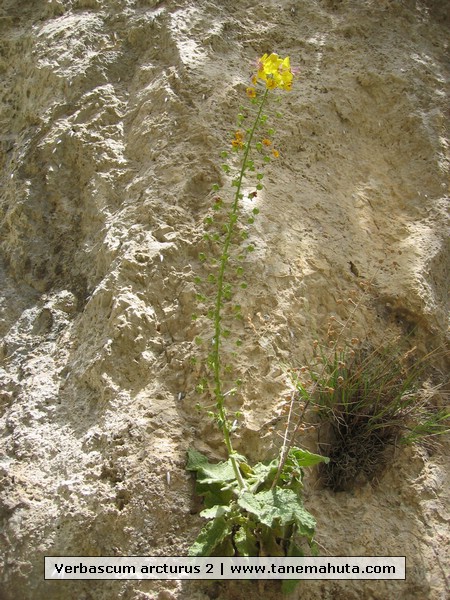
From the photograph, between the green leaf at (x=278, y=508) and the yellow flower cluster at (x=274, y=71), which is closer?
the green leaf at (x=278, y=508)

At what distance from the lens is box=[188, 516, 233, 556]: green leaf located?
1856 millimetres

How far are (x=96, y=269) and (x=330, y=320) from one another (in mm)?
975

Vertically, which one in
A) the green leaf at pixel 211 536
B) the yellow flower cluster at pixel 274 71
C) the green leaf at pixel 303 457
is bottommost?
the green leaf at pixel 211 536

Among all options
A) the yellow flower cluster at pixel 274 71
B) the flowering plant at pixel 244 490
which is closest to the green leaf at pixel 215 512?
the flowering plant at pixel 244 490

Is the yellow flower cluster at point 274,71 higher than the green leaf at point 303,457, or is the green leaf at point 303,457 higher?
the yellow flower cluster at point 274,71

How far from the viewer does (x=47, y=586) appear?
1.92 m

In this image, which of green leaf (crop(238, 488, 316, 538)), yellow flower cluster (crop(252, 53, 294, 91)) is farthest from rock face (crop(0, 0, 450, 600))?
yellow flower cluster (crop(252, 53, 294, 91))

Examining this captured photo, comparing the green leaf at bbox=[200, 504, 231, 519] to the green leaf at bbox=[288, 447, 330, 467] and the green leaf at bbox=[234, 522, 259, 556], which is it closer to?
the green leaf at bbox=[234, 522, 259, 556]

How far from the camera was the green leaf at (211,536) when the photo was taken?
1.86m

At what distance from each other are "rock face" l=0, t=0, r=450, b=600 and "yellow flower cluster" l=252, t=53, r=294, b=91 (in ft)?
2.19
